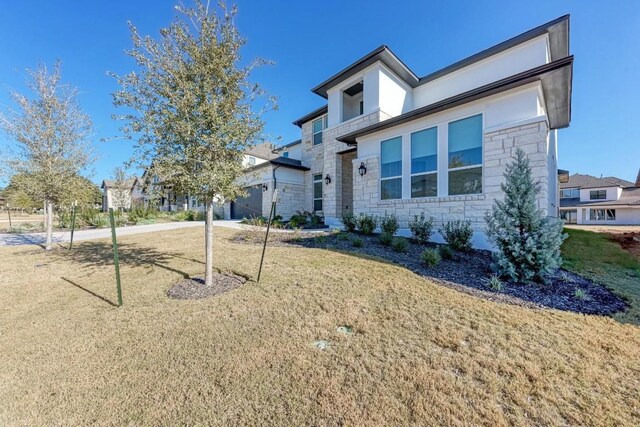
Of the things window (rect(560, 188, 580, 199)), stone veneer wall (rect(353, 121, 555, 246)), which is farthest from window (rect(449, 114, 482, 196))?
window (rect(560, 188, 580, 199))

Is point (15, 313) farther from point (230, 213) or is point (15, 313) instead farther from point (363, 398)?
point (230, 213)

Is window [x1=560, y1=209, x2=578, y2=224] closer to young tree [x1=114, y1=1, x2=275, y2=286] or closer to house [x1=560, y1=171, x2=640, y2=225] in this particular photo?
house [x1=560, y1=171, x2=640, y2=225]

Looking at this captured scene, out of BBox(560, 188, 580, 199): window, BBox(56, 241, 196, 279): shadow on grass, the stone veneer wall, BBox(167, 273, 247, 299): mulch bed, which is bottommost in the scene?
BBox(167, 273, 247, 299): mulch bed

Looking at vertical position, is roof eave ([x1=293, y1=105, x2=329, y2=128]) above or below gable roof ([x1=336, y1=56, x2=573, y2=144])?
above

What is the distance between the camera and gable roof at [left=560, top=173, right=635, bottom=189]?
33500 mm

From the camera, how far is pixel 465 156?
8.40 m

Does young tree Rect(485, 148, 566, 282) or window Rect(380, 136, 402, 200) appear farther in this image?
window Rect(380, 136, 402, 200)

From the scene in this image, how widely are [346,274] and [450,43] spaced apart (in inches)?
524

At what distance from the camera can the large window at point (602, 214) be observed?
106ft

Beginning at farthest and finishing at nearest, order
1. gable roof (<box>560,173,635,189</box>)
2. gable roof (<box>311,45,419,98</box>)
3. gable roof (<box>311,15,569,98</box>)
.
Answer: gable roof (<box>560,173,635,189</box>) → gable roof (<box>311,45,419,98</box>) → gable roof (<box>311,15,569,98</box>)

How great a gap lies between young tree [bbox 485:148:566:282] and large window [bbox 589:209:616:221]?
41501 mm

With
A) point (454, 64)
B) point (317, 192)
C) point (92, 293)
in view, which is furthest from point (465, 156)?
point (92, 293)

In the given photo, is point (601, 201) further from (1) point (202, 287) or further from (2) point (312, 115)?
(1) point (202, 287)

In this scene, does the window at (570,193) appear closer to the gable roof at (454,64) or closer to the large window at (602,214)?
the large window at (602,214)
